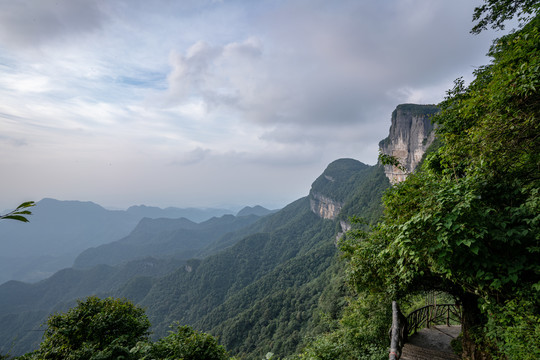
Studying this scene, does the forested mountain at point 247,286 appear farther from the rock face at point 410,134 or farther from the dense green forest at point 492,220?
the dense green forest at point 492,220

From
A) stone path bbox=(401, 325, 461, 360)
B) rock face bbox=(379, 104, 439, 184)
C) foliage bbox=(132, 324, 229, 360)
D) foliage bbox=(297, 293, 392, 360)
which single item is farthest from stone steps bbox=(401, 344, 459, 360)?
rock face bbox=(379, 104, 439, 184)

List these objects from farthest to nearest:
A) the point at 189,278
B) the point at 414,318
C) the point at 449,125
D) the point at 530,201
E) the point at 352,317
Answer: the point at 189,278
the point at 352,317
the point at 414,318
the point at 449,125
the point at 530,201

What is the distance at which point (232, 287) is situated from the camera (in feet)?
356

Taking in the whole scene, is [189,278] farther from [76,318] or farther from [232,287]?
[76,318]

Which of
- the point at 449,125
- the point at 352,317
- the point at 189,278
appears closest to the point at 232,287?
the point at 189,278

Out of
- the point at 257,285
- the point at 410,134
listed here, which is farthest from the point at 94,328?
the point at 257,285

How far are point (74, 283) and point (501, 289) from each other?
22668 centimetres

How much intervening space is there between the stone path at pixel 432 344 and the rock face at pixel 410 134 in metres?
56.9

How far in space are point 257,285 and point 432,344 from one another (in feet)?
279

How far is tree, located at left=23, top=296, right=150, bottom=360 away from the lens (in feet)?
25.3

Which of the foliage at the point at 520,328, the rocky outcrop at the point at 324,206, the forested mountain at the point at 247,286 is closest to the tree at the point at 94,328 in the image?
the foliage at the point at 520,328

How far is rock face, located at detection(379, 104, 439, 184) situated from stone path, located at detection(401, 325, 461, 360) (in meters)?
56.9

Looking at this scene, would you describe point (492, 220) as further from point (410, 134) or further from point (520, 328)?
point (410, 134)

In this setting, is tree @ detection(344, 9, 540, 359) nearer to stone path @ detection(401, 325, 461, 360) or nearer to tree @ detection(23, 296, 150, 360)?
stone path @ detection(401, 325, 461, 360)
